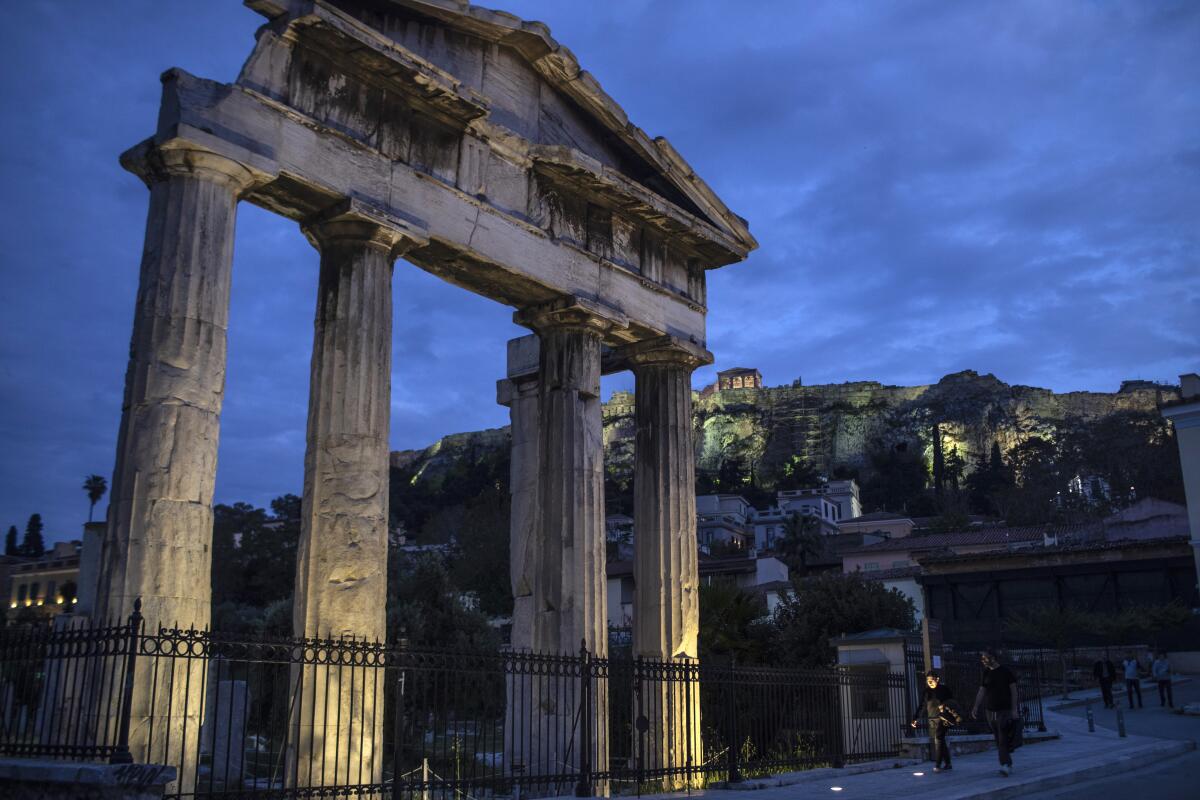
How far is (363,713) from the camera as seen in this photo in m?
10.2

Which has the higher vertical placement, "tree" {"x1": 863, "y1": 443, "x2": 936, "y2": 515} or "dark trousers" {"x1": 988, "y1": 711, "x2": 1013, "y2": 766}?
"tree" {"x1": 863, "y1": 443, "x2": 936, "y2": 515}

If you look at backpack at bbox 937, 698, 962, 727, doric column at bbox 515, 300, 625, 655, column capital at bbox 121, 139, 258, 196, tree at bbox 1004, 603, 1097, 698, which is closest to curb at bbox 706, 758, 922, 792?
backpack at bbox 937, 698, 962, 727

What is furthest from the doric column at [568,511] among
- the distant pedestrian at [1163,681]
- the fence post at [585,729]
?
the distant pedestrian at [1163,681]

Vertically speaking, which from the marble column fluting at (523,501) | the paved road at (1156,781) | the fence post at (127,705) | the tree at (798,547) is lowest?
the paved road at (1156,781)

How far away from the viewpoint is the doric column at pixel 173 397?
8.92 meters

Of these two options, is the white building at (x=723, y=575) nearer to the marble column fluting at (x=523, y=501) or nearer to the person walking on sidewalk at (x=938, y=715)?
the person walking on sidewalk at (x=938, y=715)

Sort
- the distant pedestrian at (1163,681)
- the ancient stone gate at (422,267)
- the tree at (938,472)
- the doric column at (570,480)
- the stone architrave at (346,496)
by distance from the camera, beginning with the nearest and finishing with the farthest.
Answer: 1. the ancient stone gate at (422,267)
2. the stone architrave at (346,496)
3. the doric column at (570,480)
4. the distant pedestrian at (1163,681)
5. the tree at (938,472)

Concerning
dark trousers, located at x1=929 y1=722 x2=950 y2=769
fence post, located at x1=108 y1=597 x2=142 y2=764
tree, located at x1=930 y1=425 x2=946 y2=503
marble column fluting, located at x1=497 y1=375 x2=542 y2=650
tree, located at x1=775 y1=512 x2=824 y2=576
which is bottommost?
dark trousers, located at x1=929 y1=722 x2=950 y2=769

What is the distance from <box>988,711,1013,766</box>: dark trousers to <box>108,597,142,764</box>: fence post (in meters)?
9.78

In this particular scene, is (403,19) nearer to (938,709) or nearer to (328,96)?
(328,96)

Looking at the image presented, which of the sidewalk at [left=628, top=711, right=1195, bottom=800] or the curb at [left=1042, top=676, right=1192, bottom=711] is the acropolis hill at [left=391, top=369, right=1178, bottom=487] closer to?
the curb at [left=1042, top=676, right=1192, bottom=711]

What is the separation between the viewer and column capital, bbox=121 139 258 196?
9.82 metres

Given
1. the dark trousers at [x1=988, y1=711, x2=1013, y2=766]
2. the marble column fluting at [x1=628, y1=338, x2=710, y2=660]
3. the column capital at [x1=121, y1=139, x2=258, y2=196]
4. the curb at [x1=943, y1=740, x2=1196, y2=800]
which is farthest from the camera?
the marble column fluting at [x1=628, y1=338, x2=710, y2=660]

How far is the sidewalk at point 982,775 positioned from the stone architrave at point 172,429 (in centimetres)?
589
